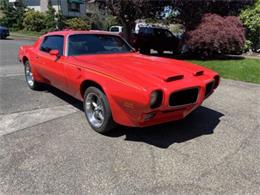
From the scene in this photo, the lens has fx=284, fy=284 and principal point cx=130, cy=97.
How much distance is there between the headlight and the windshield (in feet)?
6.68

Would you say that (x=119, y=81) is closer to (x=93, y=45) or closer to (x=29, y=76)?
(x=93, y=45)

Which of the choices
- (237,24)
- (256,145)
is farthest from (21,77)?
(237,24)

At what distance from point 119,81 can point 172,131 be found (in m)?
1.33

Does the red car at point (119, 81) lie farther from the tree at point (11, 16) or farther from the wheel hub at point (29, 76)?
the tree at point (11, 16)

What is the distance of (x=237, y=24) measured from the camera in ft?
42.2

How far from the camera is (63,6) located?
4291cm

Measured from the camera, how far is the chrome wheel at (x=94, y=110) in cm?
438

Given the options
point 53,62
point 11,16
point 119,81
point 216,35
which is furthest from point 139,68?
point 11,16

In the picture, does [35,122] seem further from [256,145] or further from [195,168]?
[256,145]

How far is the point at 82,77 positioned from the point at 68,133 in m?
0.90

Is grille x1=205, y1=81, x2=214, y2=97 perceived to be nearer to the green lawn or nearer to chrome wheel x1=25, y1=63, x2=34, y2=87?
chrome wheel x1=25, y1=63, x2=34, y2=87

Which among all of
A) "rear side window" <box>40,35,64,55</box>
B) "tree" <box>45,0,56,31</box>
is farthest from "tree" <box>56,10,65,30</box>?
"rear side window" <box>40,35,64,55</box>

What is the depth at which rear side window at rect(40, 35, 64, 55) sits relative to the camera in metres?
5.41

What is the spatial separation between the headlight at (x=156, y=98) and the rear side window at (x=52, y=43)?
7.91 ft
